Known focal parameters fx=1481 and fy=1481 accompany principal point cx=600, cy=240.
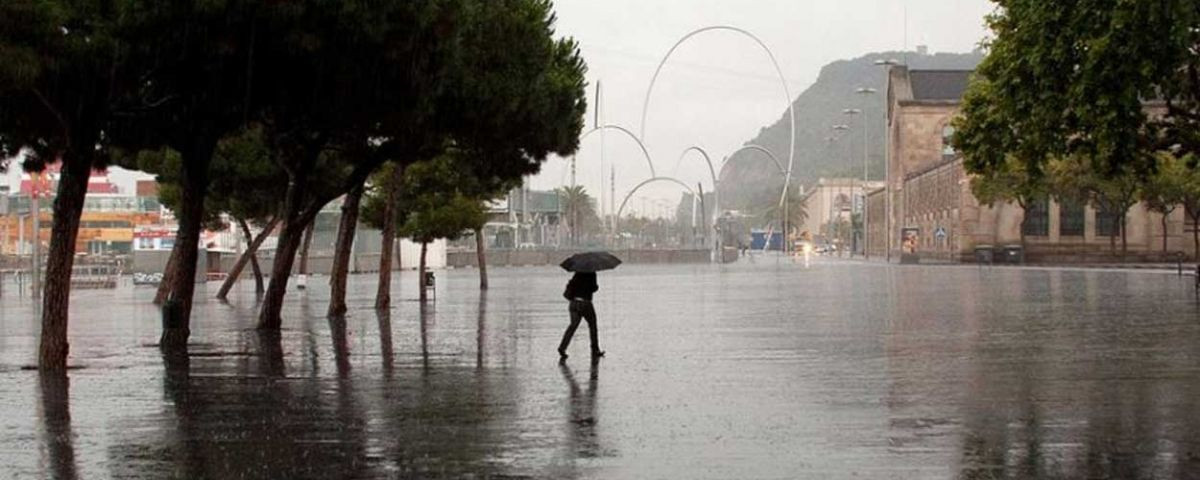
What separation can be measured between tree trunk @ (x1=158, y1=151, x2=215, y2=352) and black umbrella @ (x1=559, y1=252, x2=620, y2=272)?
19.9 feet

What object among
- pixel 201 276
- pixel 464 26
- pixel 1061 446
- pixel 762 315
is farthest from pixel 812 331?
pixel 201 276

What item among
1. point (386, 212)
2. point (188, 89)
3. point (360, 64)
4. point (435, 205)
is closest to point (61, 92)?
point (188, 89)

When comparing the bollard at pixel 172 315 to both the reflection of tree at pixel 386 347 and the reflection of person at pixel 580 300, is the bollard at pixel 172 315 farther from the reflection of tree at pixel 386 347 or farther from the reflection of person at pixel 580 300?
the reflection of person at pixel 580 300

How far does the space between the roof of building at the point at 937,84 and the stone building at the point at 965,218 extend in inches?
6.4

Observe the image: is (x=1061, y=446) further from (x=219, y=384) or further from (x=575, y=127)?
(x=575, y=127)

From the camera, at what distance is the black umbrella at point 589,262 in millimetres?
21047

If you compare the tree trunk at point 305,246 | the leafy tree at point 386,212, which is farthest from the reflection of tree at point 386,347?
the tree trunk at point 305,246

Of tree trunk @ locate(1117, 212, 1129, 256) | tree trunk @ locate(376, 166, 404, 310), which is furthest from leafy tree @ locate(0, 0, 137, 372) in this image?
tree trunk @ locate(1117, 212, 1129, 256)

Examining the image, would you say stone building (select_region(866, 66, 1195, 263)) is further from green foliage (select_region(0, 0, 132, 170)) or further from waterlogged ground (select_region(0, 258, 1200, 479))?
green foliage (select_region(0, 0, 132, 170))

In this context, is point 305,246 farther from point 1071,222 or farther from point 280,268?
point 1071,222

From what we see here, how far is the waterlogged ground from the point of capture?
37.8 feet

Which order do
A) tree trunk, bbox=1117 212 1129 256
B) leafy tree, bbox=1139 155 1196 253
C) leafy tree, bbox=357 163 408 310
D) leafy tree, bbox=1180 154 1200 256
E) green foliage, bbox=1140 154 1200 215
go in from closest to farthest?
1. leafy tree, bbox=357 163 408 310
2. leafy tree, bbox=1180 154 1200 256
3. green foliage, bbox=1140 154 1200 215
4. leafy tree, bbox=1139 155 1196 253
5. tree trunk, bbox=1117 212 1129 256

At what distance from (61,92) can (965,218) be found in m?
83.5

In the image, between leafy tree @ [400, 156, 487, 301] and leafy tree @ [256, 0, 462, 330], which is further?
leafy tree @ [400, 156, 487, 301]
